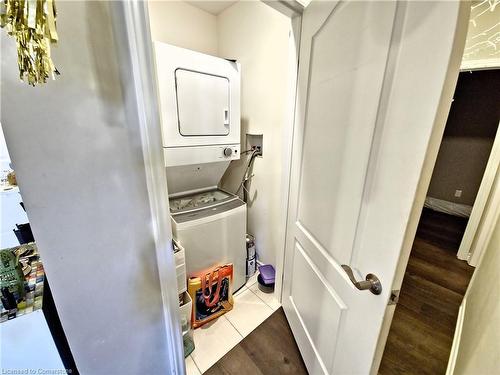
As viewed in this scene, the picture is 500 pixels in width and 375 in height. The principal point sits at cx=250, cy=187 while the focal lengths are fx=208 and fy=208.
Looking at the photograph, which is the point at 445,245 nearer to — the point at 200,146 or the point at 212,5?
the point at 200,146

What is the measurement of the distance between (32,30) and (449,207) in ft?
15.8

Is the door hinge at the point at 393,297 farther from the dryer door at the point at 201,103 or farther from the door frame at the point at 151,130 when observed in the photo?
the dryer door at the point at 201,103

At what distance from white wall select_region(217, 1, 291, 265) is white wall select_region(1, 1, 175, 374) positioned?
974mm

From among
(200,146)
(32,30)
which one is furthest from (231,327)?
(32,30)

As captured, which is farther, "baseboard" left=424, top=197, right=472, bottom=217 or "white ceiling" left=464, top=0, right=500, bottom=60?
"baseboard" left=424, top=197, right=472, bottom=217

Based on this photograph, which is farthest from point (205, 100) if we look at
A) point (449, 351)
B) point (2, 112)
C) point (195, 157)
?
point (449, 351)

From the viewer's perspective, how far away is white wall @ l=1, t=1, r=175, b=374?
0.60 metres

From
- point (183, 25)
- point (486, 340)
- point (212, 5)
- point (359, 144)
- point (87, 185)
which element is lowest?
point (486, 340)

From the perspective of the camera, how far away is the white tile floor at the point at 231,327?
4.35 ft

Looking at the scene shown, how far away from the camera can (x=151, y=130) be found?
745mm

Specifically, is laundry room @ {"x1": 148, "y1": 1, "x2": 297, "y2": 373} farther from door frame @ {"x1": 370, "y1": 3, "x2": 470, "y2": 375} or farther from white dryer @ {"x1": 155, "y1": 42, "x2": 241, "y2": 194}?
door frame @ {"x1": 370, "y1": 3, "x2": 470, "y2": 375}

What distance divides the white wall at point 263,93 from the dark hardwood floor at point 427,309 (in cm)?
99

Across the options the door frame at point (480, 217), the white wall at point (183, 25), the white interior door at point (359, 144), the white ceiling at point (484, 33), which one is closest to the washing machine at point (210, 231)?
the white interior door at point (359, 144)

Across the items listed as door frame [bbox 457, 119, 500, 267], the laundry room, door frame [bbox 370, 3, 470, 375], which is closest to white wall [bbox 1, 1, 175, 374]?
the laundry room
